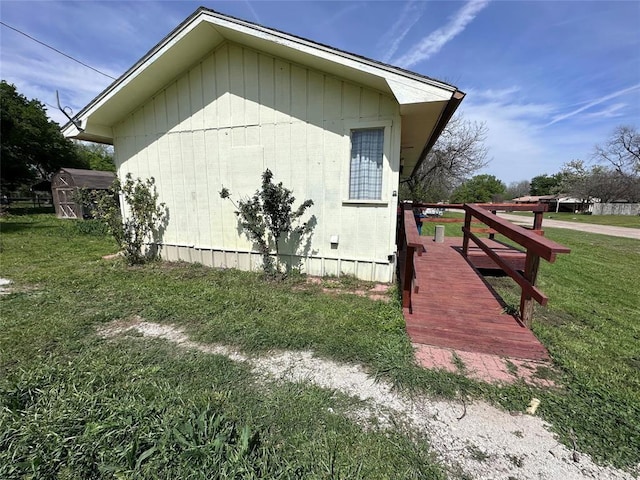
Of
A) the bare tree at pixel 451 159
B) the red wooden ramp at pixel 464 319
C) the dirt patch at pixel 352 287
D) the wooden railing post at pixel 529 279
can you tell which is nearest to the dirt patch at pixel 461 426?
the red wooden ramp at pixel 464 319

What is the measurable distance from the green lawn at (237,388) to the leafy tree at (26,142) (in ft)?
89.5

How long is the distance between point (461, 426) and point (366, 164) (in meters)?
4.19

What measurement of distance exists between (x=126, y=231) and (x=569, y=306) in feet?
29.8

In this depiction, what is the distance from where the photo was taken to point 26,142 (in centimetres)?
2436

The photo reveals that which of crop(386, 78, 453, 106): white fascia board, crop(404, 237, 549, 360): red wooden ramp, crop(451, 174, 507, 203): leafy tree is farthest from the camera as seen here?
crop(451, 174, 507, 203): leafy tree

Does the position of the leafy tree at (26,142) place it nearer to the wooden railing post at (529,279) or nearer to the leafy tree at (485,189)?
the wooden railing post at (529,279)

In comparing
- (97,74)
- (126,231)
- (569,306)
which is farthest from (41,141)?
(569,306)

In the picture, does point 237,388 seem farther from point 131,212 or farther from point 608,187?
point 608,187

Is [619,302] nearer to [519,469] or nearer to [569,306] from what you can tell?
[569,306]

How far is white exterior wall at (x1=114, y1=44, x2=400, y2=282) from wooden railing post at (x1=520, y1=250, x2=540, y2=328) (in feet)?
7.24

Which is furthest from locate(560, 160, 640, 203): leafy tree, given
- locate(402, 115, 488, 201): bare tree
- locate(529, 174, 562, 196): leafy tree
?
locate(402, 115, 488, 201): bare tree

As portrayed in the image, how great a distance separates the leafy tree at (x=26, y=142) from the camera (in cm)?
2269

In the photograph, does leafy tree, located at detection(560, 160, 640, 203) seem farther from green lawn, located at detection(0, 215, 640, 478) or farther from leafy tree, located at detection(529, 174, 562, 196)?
green lawn, located at detection(0, 215, 640, 478)

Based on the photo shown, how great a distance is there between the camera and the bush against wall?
6247mm
